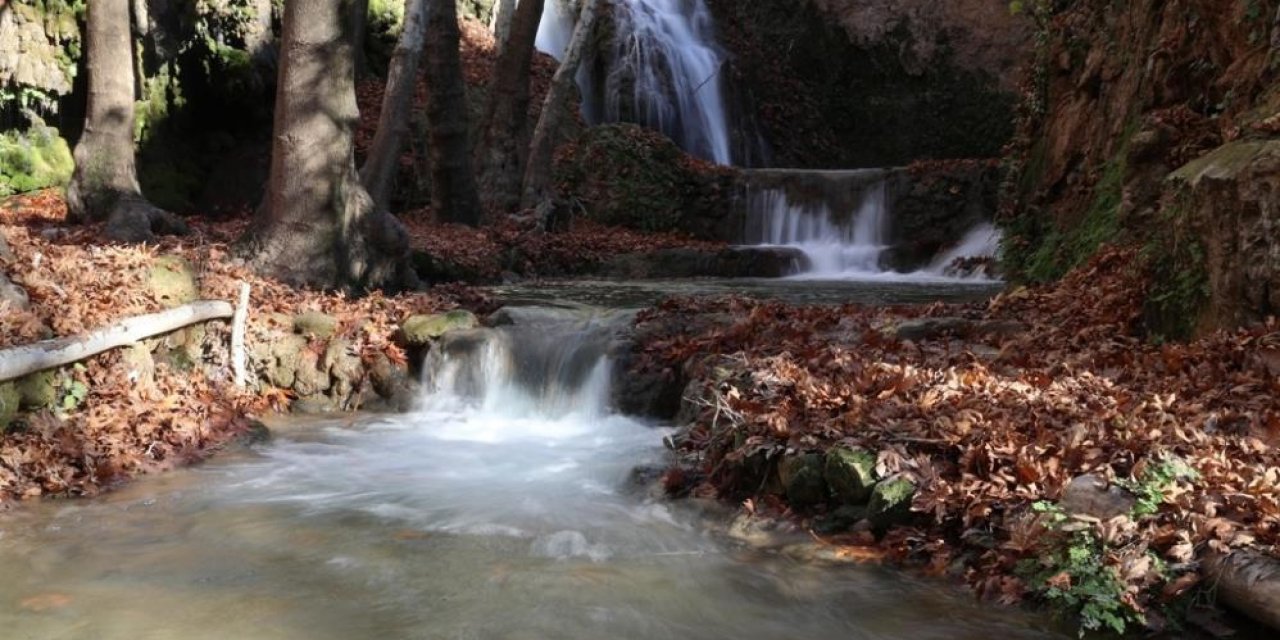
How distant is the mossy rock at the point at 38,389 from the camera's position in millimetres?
5828

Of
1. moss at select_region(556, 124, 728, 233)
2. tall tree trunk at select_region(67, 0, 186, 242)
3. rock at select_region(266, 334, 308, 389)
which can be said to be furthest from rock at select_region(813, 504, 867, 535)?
moss at select_region(556, 124, 728, 233)

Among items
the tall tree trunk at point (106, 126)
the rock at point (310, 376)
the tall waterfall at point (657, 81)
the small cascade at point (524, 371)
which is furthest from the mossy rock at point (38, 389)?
the tall waterfall at point (657, 81)

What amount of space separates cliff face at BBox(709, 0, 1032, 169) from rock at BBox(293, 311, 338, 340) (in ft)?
59.0

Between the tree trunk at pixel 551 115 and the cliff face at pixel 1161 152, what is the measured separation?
24.2ft

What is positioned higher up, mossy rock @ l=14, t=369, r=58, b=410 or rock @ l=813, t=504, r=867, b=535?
mossy rock @ l=14, t=369, r=58, b=410

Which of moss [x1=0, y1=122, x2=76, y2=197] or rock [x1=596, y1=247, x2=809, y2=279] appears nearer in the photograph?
moss [x1=0, y1=122, x2=76, y2=197]

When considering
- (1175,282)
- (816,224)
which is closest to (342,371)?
(1175,282)

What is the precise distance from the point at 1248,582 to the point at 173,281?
770 centimetres

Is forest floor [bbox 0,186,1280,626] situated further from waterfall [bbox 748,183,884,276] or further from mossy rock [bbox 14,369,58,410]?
waterfall [bbox 748,183,884,276]

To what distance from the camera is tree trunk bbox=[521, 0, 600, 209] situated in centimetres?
1580

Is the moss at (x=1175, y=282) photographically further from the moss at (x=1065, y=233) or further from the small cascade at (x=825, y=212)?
the small cascade at (x=825, y=212)

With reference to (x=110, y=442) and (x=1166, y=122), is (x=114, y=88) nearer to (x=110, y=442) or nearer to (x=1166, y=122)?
(x=110, y=442)

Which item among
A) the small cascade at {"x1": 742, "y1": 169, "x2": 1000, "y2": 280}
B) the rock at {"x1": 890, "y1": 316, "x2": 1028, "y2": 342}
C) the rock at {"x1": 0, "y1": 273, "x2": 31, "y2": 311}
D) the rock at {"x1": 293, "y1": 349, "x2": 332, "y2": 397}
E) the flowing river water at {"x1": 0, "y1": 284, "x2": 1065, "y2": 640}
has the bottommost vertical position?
the flowing river water at {"x1": 0, "y1": 284, "x2": 1065, "y2": 640}

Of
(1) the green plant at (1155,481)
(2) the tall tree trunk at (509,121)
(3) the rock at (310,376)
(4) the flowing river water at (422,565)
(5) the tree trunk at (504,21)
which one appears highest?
(5) the tree trunk at (504,21)
